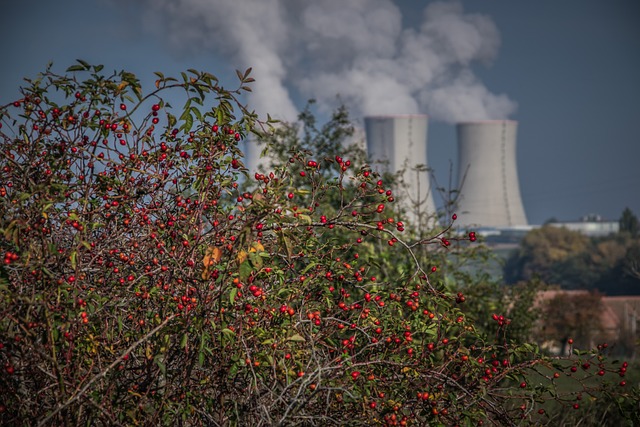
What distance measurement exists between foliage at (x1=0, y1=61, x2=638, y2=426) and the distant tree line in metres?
43.0

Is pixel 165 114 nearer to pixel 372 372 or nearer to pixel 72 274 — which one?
pixel 72 274

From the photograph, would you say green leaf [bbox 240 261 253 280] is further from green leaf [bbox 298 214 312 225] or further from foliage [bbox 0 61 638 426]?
green leaf [bbox 298 214 312 225]

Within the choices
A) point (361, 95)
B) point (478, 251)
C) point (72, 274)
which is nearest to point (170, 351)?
point (72, 274)

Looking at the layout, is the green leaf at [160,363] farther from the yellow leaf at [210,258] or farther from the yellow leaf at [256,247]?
the yellow leaf at [256,247]

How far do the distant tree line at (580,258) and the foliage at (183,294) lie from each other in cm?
4300

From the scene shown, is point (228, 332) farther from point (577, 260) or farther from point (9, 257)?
point (577, 260)

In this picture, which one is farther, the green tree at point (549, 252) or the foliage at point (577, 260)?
the green tree at point (549, 252)

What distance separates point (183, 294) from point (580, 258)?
5030cm

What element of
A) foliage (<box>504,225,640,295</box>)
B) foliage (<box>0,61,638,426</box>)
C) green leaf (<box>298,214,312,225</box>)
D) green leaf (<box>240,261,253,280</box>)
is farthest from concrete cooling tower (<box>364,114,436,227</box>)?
green leaf (<box>240,261,253,280</box>)

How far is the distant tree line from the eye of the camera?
46.6 meters

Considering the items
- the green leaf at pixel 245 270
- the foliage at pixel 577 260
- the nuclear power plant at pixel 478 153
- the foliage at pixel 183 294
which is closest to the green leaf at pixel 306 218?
the foliage at pixel 183 294

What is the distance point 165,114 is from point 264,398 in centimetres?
115

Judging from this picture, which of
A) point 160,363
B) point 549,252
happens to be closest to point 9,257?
point 160,363

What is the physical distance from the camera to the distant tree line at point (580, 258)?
46613mm
